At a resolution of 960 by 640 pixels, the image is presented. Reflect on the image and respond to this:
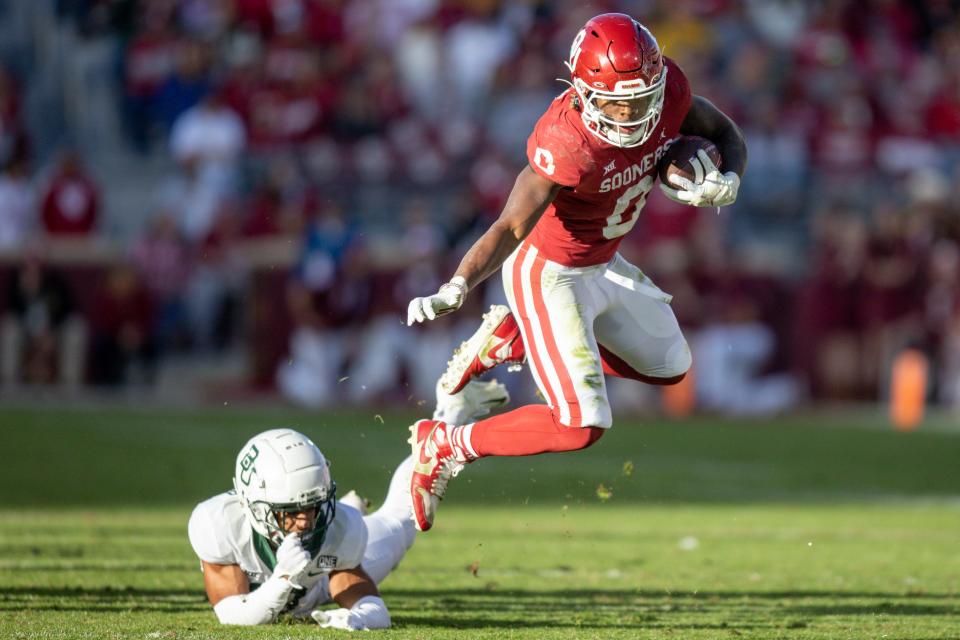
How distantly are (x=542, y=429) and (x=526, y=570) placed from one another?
1.48m

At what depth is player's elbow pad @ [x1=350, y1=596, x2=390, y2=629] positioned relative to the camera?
4.96 m

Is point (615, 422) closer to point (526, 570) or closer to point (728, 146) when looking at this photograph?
point (526, 570)

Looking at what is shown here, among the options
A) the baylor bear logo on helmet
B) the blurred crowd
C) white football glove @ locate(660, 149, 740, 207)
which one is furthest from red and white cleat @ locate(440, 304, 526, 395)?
the blurred crowd

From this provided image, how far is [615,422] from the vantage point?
13227 millimetres

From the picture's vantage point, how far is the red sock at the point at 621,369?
6062mm

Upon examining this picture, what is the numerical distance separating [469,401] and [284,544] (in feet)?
5.35

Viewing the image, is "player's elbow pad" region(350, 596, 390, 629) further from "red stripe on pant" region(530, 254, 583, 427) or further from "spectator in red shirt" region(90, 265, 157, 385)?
"spectator in red shirt" region(90, 265, 157, 385)

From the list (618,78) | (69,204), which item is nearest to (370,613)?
(618,78)

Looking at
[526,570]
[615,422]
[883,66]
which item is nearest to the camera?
[526,570]

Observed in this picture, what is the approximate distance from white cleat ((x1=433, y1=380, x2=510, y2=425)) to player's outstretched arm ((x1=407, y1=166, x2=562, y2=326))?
1.18 meters

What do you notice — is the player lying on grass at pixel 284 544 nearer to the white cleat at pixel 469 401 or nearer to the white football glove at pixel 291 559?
the white football glove at pixel 291 559

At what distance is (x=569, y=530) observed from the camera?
27.6 ft

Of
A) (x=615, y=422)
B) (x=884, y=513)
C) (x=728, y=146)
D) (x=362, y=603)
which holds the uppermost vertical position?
(x=728, y=146)

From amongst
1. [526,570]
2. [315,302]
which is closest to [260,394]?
[315,302]
